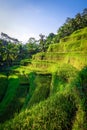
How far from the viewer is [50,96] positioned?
25.5 meters

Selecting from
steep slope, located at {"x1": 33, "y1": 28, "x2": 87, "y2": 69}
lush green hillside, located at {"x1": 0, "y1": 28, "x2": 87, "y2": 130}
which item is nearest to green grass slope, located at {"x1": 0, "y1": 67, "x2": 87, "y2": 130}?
lush green hillside, located at {"x1": 0, "y1": 28, "x2": 87, "y2": 130}

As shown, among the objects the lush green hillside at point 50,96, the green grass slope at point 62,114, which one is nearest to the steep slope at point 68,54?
the lush green hillside at point 50,96

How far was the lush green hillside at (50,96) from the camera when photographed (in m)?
18.6

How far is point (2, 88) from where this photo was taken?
3722 cm

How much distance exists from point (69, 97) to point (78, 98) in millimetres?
1387

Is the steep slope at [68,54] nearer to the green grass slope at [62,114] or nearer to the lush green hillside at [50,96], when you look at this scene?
the lush green hillside at [50,96]

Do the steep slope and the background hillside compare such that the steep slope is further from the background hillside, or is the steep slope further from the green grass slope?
the green grass slope

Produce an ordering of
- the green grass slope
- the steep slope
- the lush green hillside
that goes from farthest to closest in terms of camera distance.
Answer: the steep slope < the lush green hillside < the green grass slope

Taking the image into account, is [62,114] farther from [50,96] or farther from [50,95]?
[50,95]

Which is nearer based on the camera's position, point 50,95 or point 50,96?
point 50,96

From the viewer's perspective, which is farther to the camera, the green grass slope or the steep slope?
the steep slope

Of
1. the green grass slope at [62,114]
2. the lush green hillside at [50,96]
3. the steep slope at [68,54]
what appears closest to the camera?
the green grass slope at [62,114]

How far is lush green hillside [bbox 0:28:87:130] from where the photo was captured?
18609 mm

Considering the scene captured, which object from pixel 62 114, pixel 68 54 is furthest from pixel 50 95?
pixel 68 54
